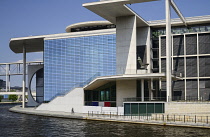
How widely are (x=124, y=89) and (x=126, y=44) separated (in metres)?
8.12

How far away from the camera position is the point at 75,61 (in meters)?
71.6

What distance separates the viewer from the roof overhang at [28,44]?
74125 millimetres

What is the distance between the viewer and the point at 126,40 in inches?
2218

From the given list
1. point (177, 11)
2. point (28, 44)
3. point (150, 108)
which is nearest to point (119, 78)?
A: point (150, 108)

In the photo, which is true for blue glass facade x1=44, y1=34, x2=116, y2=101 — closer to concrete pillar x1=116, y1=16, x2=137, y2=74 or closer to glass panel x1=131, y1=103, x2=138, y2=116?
concrete pillar x1=116, y1=16, x2=137, y2=74

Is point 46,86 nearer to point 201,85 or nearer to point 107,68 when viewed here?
point 107,68

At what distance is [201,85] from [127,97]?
606 inches

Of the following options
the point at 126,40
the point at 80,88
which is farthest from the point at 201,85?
the point at 80,88

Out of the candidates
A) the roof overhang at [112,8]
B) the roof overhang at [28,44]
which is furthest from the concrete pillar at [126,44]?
the roof overhang at [28,44]

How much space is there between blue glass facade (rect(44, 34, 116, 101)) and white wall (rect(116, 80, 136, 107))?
9.94 meters

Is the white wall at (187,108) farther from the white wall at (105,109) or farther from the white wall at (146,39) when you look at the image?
the white wall at (146,39)

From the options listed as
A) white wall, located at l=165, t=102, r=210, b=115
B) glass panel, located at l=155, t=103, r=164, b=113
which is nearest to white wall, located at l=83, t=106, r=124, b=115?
glass panel, located at l=155, t=103, r=164, b=113

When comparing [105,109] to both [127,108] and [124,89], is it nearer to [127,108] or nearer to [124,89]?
[127,108]

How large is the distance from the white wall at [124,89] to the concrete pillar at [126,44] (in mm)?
2189
